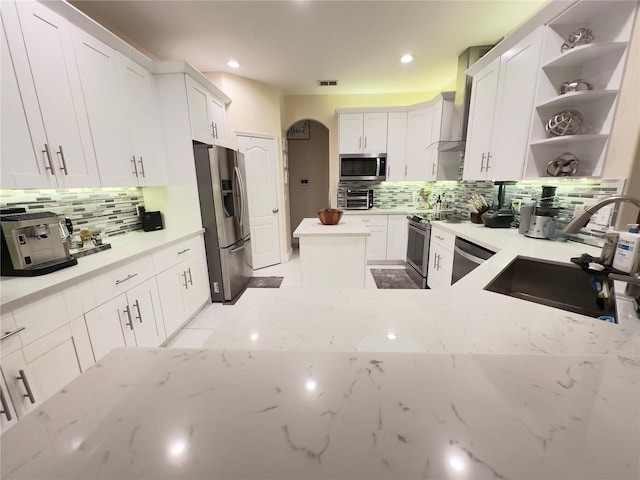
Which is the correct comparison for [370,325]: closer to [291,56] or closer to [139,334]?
[139,334]

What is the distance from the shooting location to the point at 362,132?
4.09 metres

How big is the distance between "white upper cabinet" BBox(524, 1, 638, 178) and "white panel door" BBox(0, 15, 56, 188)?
330cm

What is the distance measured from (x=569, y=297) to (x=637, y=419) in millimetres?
1567

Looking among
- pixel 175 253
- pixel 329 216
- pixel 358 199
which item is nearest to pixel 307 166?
pixel 358 199

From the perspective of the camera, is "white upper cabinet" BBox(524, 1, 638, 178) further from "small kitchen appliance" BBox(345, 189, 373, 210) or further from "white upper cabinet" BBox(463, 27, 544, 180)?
"small kitchen appliance" BBox(345, 189, 373, 210)

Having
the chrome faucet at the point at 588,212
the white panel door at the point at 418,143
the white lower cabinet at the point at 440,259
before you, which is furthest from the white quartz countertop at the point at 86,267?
the white panel door at the point at 418,143

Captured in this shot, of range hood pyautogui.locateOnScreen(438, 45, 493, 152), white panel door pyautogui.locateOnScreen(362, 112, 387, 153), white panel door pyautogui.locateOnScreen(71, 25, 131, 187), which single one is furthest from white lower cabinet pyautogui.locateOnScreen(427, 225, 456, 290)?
white panel door pyautogui.locateOnScreen(71, 25, 131, 187)

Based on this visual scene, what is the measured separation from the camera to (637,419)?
1.03ft

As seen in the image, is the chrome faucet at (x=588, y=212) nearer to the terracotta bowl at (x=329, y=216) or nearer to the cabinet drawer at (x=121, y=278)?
the terracotta bowl at (x=329, y=216)

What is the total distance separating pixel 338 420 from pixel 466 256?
2296 mm

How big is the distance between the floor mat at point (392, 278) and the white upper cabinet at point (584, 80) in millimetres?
1918

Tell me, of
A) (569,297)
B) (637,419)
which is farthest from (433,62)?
(637,419)

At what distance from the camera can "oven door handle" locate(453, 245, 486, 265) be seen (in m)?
2.02

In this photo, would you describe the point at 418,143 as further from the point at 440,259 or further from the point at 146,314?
the point at 146,314
